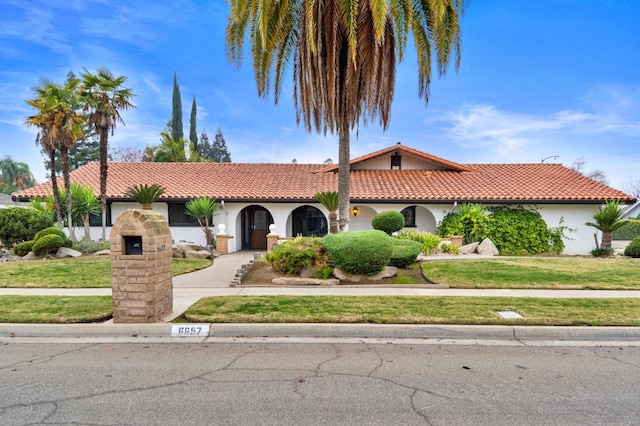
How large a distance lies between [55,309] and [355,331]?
5.74 metres

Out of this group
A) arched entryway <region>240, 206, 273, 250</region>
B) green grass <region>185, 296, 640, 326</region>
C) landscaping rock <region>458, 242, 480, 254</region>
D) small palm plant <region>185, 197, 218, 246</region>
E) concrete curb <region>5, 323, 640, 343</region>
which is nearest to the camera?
concrete curb <region>5, 323, 640, 343</region>

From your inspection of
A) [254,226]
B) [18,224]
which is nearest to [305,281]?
[254,226]

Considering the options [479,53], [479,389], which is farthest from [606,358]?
[479,53]

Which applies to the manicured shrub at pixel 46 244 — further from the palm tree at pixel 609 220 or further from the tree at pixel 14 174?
the tree at pixel 14 174

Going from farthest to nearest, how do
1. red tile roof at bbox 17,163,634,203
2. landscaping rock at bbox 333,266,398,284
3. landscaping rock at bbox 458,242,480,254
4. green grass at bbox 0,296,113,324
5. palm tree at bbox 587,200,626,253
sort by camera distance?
red tile roof at bbox 17,163,634,203 → landscaping rock at bbox 458,242,480,254 → palm tree at bbox 587,200,626,253 → landscaping rock at bbox 333,266,398,284 → green grass at bbox 0,296,113,324

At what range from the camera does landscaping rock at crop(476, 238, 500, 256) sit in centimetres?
1516

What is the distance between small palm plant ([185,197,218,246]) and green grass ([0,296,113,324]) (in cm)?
875

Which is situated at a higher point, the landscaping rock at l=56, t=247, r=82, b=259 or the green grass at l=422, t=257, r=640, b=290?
the landscaping rock at l=56, t=247, r=82, b=259

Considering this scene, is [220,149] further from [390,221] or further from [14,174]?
[390,221]

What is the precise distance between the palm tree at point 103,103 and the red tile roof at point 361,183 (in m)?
2.00

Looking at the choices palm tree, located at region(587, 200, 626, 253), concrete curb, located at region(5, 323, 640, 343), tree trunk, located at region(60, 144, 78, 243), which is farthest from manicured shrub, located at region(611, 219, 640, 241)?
tree trunk, located at region(60, 144, 78, 243)

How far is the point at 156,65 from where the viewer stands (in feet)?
78.6

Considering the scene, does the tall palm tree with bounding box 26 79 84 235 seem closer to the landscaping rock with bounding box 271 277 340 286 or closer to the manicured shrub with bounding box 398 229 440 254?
the landscaping rock with bounding box 271 277 340 286

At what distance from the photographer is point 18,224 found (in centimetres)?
1468
